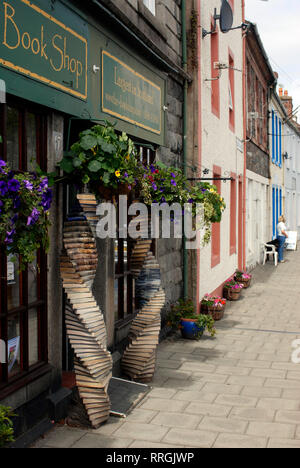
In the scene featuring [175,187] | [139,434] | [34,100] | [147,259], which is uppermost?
[34,100]

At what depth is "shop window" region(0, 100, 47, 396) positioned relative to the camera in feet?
14.4

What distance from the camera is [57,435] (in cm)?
483

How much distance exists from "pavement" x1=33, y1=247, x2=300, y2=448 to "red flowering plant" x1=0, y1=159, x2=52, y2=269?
73.9 inches

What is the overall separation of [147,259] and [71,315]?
5.54 ft

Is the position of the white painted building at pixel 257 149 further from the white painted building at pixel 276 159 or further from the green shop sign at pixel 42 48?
the green shop sign at pixel 42 48

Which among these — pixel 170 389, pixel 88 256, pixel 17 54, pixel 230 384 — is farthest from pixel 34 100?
pixel 230 384

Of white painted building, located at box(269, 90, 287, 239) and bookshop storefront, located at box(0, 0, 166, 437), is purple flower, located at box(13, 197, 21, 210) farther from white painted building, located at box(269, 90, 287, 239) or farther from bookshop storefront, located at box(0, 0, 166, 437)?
white painted building, located at box(269, 90, 287, 239)

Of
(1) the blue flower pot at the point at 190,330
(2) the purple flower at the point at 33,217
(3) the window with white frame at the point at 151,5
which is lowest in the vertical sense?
(1) the blue flower pot at the point at 190,330

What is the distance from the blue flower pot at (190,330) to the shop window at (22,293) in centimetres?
384

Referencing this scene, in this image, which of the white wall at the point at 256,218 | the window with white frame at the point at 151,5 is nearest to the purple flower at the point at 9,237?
the window with white frame at the point at 151,5

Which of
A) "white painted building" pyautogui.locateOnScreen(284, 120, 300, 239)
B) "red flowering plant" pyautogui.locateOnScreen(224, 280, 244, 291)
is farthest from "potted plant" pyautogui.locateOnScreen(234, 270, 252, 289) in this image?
"white painted building" pyautogui.locateOnScreen(284, 120, 300, 239)

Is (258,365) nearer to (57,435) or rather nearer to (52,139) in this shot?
(57,435)

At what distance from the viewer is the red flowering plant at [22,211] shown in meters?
3.43

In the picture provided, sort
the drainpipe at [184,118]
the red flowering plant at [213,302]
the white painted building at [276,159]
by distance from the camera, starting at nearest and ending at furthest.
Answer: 1. the drainpipe at [184,118]
2. the red flowering plant at [213,302]
3. the white painted building at [276,159]
